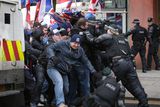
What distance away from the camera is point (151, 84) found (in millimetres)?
14461

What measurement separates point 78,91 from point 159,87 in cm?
337

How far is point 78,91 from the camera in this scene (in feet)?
36.9

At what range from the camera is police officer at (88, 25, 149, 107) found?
997cm

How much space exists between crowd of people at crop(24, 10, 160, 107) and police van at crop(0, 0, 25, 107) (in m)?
0.69

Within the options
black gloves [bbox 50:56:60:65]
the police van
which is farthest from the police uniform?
the police van

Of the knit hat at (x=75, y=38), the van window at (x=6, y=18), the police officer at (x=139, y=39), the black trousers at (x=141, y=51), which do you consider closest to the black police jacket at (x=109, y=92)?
the van window at (x=6, y=18)

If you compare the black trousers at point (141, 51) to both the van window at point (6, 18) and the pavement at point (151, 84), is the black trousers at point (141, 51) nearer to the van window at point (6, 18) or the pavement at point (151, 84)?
the pavement at point (151, 84)

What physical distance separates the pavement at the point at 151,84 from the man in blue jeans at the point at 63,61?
2140 millimetres

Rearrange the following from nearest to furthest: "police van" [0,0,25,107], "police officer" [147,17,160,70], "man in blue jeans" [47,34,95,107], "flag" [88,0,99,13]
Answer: "police van" [0,0,25,107]
"man in blue jeans" [47,34,95,107]
"flag" [88,0,99,13]
"police officer" [147,17,160,70]

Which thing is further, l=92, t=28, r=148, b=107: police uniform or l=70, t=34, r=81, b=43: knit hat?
l=70, t=34, r=81, b=43: knit hat

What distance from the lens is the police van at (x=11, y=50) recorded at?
9.53 m

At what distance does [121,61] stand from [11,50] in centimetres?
221

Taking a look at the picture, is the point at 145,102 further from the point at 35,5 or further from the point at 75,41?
the point at 35,5

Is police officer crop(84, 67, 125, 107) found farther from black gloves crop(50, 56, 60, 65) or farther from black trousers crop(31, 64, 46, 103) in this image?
black trousers crop(31, 64, 46, 103)
